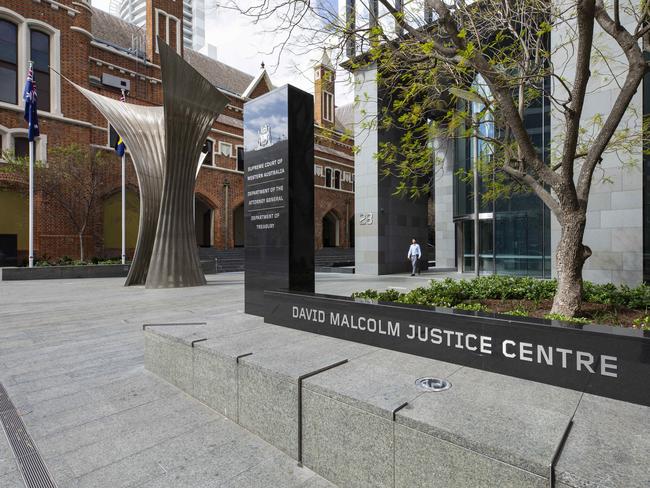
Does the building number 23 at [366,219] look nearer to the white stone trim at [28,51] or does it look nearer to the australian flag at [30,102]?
the australian flag at [30,102]

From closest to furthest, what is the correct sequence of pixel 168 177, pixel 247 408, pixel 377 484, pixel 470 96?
pixel 377 484
pixel 247 408
pixel 470 96
pixel 168 177

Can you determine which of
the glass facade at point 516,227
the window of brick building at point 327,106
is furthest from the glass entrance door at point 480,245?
the window of brick building at point 327,106

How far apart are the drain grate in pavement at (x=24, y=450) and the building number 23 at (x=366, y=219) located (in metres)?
16.7

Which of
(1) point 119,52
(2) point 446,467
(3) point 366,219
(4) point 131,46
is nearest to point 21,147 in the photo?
(1) point 119,52

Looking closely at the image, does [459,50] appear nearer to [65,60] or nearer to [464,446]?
[464,446]

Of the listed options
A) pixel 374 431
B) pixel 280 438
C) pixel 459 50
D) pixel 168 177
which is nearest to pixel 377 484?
pixel 374 431

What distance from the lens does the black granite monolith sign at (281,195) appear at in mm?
6262

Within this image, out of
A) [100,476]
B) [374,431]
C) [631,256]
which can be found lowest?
[100,476]

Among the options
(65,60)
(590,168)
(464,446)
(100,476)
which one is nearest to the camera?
(464,446)

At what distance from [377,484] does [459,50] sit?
490 centimetres

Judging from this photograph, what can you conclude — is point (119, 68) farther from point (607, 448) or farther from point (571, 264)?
point (607, 448)

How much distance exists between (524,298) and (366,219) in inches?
502

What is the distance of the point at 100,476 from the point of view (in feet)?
9.33

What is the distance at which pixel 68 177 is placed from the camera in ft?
68.7
